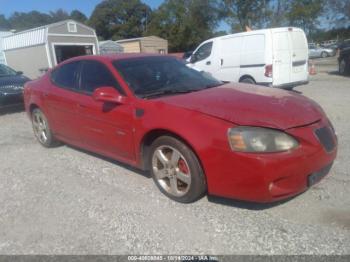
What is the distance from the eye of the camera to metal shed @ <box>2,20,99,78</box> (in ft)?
71.7

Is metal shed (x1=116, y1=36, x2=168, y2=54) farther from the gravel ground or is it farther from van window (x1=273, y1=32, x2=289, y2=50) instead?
the gravel ground

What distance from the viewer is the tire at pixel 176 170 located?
3127 mm

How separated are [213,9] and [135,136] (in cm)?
4257

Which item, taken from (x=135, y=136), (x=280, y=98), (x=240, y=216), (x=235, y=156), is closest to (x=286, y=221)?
(x=240, y=216)

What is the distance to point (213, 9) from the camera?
141ft

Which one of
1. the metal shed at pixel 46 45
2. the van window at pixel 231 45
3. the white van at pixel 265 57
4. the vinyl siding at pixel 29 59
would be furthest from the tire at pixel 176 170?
the vinyl siding at pixel 29 59

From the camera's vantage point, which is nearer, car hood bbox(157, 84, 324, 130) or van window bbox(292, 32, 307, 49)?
car hood bbox(157, 84, 324, 130)

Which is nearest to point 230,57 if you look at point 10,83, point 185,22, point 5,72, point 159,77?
point 10,83

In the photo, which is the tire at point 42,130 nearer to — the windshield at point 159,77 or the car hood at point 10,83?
the windshield at point 159,77

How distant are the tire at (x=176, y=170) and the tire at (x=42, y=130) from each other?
8.00 ft

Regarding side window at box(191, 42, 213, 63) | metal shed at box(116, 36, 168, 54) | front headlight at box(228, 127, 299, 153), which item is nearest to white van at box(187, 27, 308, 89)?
side window at box(191, 42, 213, 63)

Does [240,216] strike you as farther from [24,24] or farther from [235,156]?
[24,24]

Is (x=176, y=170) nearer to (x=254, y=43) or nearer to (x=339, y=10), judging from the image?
(x=254, y=43)

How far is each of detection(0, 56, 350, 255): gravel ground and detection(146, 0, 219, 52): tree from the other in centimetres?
4219
